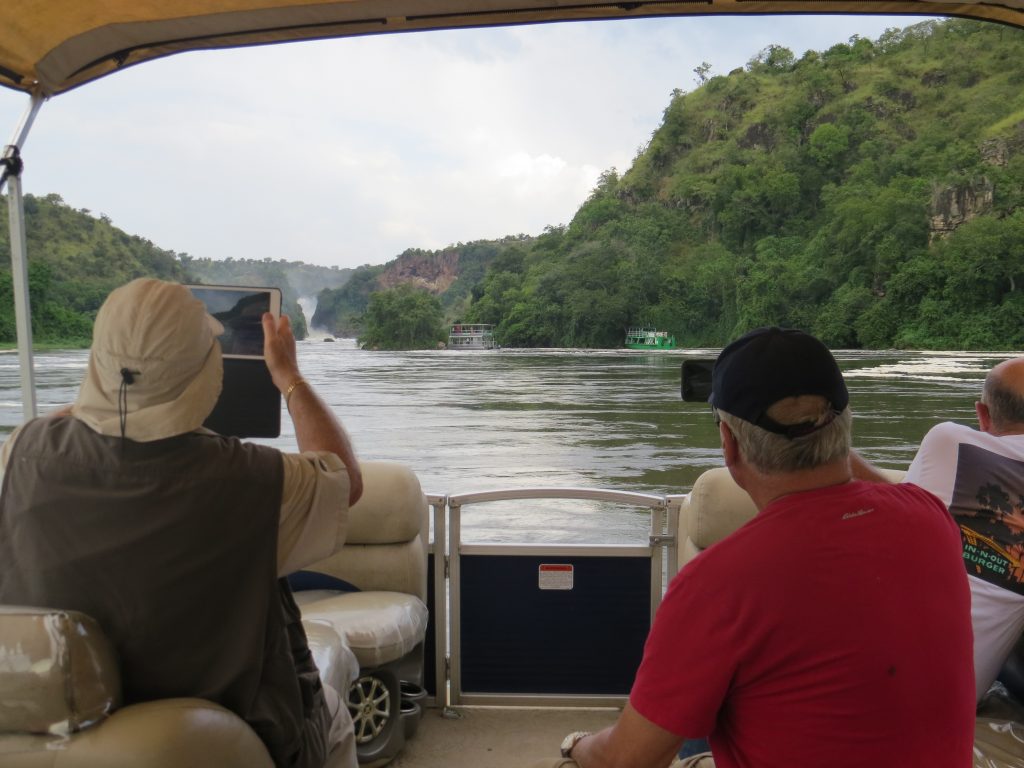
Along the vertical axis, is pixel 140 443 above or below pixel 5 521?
above

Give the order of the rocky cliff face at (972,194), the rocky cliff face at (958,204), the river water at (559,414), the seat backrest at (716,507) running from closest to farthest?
1. the seat backrest at (716,507)
2. the river water at (559,414)
3. the rocky cliff face at (958,204)
4. the rocky cliff face at (972,194)

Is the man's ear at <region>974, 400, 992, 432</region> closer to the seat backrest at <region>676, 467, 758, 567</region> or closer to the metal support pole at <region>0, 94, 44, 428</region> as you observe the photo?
the seat backrest at <region>676, 467, 758, 567</region>

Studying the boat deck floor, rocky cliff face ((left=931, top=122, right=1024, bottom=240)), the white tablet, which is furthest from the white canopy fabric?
rocky cliff face ((left=931, top=122, right=1024, bottom=240))

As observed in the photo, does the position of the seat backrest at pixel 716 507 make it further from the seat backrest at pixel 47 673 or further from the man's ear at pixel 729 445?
the seat backrest at pixel 47 673

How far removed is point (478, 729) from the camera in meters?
2.63

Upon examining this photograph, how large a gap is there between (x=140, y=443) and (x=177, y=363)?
4.6 inches

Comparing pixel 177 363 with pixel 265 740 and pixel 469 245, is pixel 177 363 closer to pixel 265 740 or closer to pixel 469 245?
pixel 265 740

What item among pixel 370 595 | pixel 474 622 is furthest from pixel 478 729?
pixel 370 595

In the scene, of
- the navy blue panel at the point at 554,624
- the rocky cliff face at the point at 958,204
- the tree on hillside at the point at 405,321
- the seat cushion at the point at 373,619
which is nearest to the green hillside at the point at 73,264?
the seat cushion at the point at 373,619

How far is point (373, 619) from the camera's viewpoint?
228cm

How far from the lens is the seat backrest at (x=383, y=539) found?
2.57m

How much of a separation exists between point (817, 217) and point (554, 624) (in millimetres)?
27623

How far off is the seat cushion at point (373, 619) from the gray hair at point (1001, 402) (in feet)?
5.18

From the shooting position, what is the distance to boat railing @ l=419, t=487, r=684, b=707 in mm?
2711
